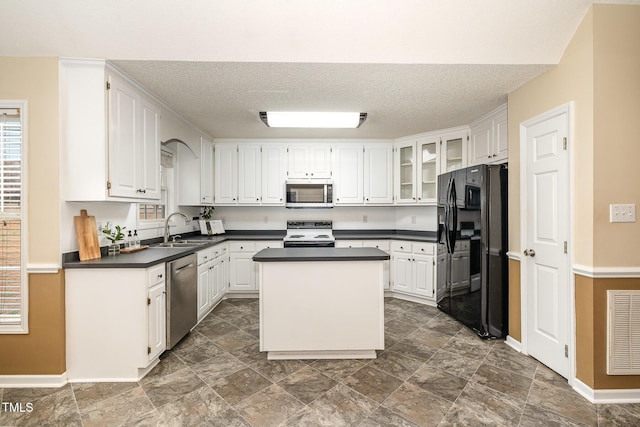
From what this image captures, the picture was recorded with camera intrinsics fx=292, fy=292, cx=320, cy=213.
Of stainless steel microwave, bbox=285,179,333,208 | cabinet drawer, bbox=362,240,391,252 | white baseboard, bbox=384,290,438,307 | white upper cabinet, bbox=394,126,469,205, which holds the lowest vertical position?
white baseboard, bbox=384,290,438,307

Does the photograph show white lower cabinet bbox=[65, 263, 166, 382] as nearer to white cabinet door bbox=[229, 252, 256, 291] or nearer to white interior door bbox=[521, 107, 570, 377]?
white cabinet door bbox=[229, 252, 256, 291]

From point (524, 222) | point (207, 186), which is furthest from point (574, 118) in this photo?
point (207, 186)

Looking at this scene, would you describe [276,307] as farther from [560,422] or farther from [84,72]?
[84,72]

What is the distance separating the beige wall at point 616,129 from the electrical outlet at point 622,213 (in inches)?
1.3

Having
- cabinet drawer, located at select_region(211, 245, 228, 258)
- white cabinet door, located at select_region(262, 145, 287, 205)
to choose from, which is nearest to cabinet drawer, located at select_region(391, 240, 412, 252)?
white cabinet door, located at select_region(262, 145, 287, 205)

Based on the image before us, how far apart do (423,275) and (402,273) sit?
0.32 metres

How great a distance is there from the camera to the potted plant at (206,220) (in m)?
4.51

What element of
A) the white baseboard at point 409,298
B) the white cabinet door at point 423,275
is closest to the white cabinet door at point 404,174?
the white cabinet door at point 423,275

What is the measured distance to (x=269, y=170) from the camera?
4.66 m

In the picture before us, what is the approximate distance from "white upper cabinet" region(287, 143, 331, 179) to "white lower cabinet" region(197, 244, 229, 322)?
161cm

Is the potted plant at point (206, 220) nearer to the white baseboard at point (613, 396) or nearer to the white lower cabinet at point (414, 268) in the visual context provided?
the white lower cabinet at point (414, 268)

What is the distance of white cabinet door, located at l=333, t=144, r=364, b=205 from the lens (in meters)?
4.68

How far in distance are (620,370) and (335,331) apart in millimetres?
2014

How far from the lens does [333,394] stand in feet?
6.77
